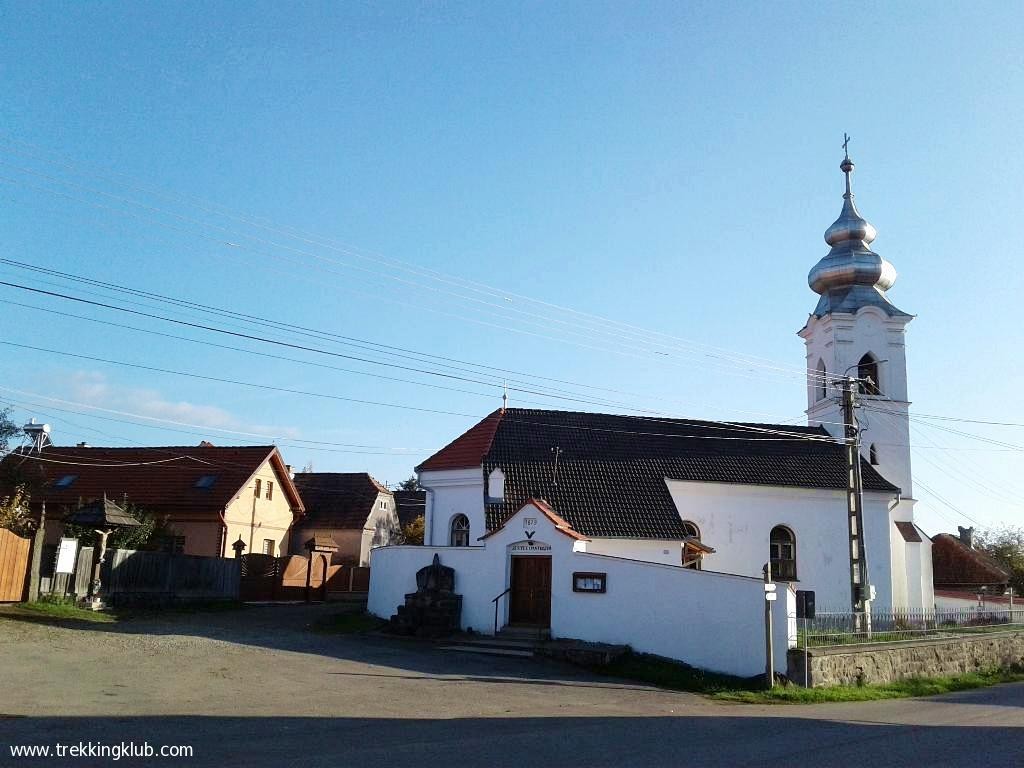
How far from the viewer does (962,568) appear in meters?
46.9

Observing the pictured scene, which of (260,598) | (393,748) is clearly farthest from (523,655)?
(260,598)

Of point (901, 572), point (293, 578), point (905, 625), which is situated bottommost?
point (905, 625)

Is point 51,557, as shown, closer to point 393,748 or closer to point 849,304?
point 393,748

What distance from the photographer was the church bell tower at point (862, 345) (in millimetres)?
38406

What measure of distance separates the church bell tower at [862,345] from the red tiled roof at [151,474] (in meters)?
26.2

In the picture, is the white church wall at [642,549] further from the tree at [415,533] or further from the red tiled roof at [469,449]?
the tree at [415,533]

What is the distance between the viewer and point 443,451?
32.3 meters

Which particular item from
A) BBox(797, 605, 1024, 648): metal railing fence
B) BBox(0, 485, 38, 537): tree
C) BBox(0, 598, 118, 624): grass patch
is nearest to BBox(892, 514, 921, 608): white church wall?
BBox(797, 605, 1024, 648): metal railing fence

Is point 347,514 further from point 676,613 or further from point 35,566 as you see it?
point 676,613

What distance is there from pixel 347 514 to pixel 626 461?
20.7m

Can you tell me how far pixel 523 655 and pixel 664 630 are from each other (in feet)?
11.2

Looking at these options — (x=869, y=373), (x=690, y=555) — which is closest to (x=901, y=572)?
(x=869, y=373)

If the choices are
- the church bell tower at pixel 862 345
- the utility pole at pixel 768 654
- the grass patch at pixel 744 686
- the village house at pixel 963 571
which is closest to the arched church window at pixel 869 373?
the church bell tower at pixel 862 345

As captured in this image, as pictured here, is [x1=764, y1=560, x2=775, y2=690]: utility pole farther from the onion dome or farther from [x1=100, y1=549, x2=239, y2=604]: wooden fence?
the onion dome
